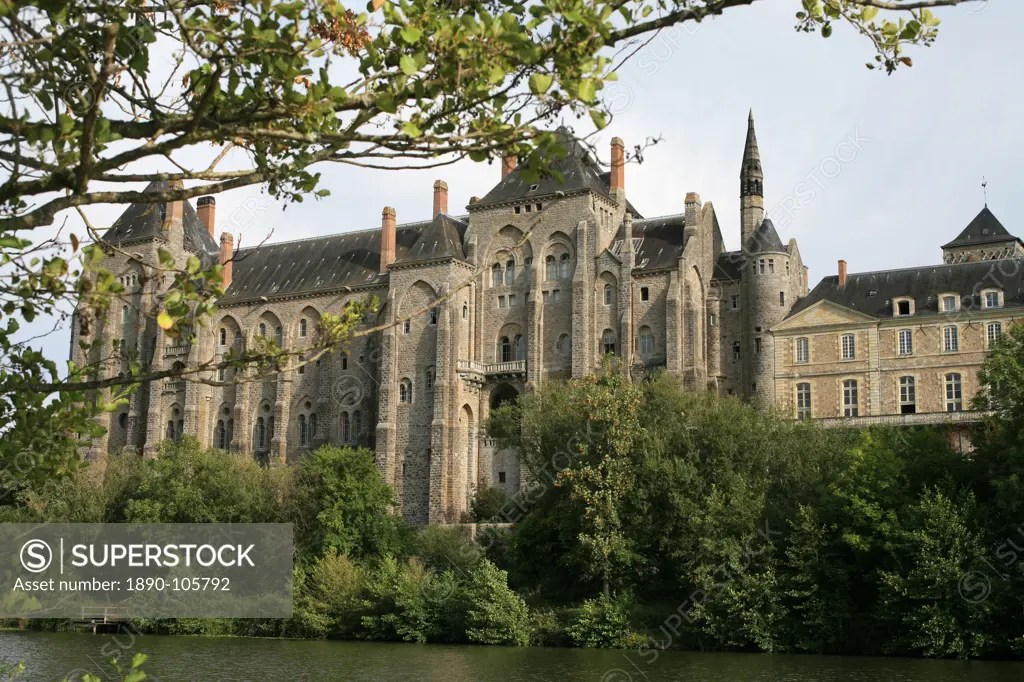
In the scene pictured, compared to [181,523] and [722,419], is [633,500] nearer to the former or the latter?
[722,419]

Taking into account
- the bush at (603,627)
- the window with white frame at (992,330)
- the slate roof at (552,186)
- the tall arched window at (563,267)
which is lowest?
the bush at (603,627)

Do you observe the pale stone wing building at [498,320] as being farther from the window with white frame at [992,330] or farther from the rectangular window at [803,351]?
the window with white frame at [992,330]

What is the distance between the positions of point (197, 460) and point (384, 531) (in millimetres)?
9538

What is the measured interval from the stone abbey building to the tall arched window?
0.10 meters

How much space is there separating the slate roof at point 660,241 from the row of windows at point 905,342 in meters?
7.60

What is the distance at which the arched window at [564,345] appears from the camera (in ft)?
197

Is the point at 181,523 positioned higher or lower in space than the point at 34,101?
lower

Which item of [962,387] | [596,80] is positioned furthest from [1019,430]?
[596,80]

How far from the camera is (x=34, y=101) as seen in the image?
6.20 m

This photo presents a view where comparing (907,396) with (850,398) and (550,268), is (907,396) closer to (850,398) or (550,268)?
(850,398)

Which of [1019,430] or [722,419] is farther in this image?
[722,419]

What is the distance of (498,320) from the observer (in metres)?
62.6

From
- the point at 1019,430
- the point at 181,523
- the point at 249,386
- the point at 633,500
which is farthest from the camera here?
the point at 249,386

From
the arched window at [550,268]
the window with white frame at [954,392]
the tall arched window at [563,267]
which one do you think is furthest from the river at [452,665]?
the arched window at [550,268]
